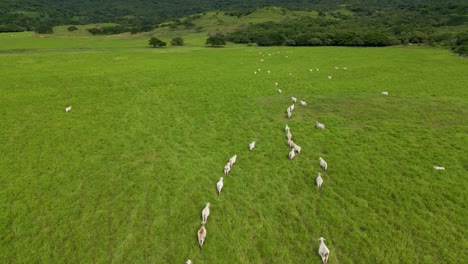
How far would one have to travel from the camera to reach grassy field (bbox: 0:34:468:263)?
11891 millimetres

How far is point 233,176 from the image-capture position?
664 inches

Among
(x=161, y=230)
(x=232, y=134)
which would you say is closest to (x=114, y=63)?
(x=232, y=134)

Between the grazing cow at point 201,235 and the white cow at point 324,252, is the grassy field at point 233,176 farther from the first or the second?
the white cow at point 324,252

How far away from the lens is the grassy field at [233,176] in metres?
11.9

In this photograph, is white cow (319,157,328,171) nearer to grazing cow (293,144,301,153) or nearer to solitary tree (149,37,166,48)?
grazing cow (293,144,301,153)

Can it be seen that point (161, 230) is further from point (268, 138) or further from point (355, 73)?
point (355, 73)

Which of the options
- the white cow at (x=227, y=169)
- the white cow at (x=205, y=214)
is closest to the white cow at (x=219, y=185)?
the white cow at (x=227, y=169)

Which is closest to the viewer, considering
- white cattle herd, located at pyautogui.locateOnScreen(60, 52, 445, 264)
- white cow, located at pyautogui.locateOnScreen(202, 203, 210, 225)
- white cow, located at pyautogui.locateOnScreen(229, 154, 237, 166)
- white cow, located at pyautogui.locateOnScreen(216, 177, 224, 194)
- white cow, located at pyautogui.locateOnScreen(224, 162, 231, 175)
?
white cattle herd, located at pyautogui.locateOnScreen(60, 52, 445, 264)

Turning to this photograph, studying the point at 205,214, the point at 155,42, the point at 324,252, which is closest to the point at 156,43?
the point at 155,42

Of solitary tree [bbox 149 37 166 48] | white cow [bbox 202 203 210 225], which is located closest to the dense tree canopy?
solitary tree [bbox 149 37 166 48]

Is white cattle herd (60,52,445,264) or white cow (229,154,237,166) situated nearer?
white cattle herd (60,52,445,264)

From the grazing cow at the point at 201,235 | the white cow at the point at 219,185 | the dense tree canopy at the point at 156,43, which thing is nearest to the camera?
the grazing cow at the point at 201,235

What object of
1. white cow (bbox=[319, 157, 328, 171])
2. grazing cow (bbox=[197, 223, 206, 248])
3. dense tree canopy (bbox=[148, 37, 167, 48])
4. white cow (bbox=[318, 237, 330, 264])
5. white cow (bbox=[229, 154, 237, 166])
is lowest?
grazing cow (bbox=[197, 223, 206, 248])

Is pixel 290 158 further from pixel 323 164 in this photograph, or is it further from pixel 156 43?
pixel 156 43
